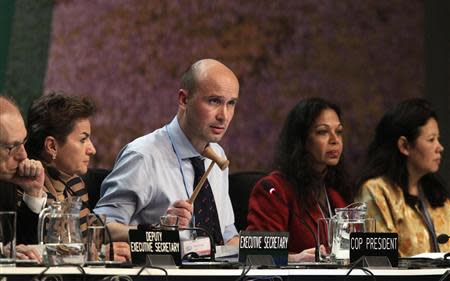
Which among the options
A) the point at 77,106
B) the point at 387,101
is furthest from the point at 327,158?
the point at 387,101

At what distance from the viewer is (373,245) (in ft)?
9.21

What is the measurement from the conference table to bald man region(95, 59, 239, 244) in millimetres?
1069

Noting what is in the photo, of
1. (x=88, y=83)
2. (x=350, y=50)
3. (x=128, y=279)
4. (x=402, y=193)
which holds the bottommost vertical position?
(x=128, y=279)

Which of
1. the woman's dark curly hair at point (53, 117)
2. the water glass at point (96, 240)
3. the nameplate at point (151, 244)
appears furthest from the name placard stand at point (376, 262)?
the woman's dark curly hair at point (53, 117)

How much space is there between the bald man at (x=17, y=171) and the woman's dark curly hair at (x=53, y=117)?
0.47m

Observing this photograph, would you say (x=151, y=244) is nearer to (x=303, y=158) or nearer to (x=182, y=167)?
(x=182, y=167)

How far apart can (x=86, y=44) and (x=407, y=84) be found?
6.22 ft

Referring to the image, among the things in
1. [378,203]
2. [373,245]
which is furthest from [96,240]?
Answer: [378,203]

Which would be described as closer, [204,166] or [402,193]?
[204,166]

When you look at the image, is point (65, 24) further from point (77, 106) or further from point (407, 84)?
point (407, 84)

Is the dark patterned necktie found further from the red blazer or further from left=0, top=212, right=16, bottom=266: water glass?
left=0, top=212, right=16, bottom=266: water glass

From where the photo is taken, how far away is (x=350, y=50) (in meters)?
5.48

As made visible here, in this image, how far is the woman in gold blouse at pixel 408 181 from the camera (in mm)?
4387

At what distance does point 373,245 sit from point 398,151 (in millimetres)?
1869
